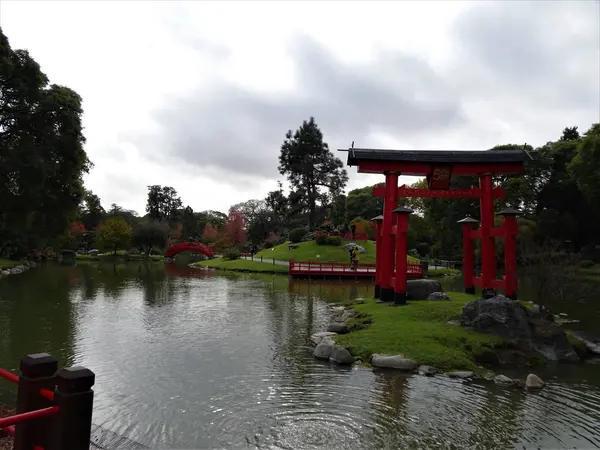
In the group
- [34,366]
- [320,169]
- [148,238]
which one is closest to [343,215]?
[320,169]

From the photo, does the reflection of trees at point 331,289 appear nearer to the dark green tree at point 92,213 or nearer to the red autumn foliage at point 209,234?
the red autumn foliage at point 209,234

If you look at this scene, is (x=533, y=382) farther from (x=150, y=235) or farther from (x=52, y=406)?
(x=150, y=235)

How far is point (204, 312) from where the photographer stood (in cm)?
1989

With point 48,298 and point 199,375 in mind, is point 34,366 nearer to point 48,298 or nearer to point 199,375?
point 199,375

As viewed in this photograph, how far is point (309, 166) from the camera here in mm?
54312

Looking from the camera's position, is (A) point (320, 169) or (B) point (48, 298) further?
(A) point (320, 169)

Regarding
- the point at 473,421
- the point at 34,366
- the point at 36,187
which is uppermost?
the point at 36,187

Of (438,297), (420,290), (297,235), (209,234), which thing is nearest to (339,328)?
(438,297)

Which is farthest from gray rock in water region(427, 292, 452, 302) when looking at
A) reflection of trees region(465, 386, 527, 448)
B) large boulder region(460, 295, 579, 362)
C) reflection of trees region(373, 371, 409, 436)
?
reflection of trees region(465, 386, 527, 448)

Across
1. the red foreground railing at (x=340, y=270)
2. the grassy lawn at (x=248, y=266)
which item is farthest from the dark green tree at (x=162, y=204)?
the red foreground railing at (x=340, y=270)

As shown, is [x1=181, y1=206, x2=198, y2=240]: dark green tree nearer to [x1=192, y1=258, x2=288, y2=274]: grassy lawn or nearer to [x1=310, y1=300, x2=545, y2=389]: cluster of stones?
[x1=192, y1=258, x2=288, y2=274]: grassy lawn

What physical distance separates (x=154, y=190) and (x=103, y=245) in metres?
18.5

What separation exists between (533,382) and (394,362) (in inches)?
122

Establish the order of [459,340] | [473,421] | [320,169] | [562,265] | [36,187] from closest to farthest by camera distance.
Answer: [473,421] < [459,340] < [562,265] < [36,187] < [320,169]
